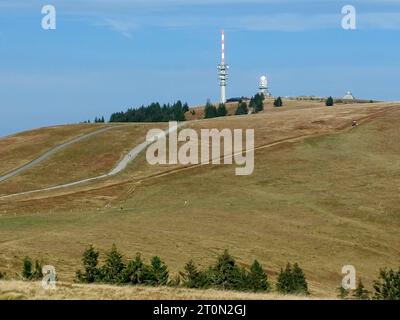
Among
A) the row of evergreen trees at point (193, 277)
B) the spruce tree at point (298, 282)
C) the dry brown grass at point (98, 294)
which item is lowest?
the spruce tree at point (298, 282)

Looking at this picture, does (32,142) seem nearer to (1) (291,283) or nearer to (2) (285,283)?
(2) (285,283)

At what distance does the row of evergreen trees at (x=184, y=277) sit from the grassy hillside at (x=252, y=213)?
433 centimetres

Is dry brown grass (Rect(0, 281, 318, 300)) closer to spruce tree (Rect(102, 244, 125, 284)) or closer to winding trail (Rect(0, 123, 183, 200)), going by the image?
spruce tree (Rect(102, 244, 125, 284))

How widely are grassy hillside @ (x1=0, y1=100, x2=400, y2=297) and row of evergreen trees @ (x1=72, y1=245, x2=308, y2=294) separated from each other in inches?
171

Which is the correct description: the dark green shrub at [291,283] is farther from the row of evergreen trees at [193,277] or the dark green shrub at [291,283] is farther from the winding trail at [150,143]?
the winding trail at [150,143]

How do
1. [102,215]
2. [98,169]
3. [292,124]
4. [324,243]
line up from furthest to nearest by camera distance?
1. [292,124]
2. [98,169]
3. [102,215]
4. [324,243]

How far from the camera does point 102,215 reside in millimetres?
A: 82250

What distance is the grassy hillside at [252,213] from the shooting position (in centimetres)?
6412

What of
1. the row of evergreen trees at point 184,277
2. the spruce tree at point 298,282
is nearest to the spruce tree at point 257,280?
the row of evergreen trees at point 184,277

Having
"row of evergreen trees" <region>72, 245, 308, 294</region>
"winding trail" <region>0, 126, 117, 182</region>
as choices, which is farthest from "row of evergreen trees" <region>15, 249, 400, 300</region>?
"winding trail" <region>0, 126, 117, 182</region>

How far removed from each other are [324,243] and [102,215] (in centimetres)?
2434

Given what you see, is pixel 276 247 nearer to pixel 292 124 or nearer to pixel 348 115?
pixel 292 124

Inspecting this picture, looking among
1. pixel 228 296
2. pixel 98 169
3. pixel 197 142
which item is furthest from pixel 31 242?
pixel 197 142

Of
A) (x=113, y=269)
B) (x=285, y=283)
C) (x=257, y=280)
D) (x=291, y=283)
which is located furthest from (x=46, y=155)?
(x=257, y=280)
